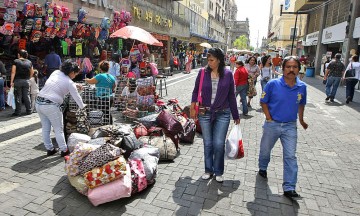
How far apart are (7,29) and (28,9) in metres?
0.96

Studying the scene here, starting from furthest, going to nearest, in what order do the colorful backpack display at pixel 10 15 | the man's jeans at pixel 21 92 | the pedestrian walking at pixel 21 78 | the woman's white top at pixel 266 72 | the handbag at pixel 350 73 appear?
the handbag at pixel 350 73 → the woman's white top at pixel 266 72 → the colorful backpack display at pixel 10 15 → the man's jeans at pixel 21 92 → the pedestrian walking at pixel 21 78

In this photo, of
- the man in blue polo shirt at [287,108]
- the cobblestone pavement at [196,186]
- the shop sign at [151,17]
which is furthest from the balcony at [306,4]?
the man in blue polo shirt at [287,108]

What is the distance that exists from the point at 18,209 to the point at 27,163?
4.64ft

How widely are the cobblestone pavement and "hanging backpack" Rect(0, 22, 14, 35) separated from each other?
9.65 ft

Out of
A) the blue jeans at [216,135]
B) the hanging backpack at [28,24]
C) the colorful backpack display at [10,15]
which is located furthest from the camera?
the hanging backpack at [28,24]

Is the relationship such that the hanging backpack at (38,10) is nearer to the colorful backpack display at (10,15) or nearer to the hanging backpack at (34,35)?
the hanging backpack at (34,35)

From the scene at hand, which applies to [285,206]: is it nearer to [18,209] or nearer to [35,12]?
[18,209]

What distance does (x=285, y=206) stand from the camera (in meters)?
3.76

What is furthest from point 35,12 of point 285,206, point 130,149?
point 285,206

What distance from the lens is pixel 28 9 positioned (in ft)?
27.7

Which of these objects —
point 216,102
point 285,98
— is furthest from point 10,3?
point 285,98

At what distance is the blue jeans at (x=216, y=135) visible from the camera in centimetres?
408

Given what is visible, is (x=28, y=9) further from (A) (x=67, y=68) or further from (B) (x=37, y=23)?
(A) (x=67, y=68)

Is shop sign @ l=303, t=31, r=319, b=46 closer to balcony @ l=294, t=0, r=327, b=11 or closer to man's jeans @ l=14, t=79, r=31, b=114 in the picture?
balcony @ l=294, t=0, r=327, b=11
